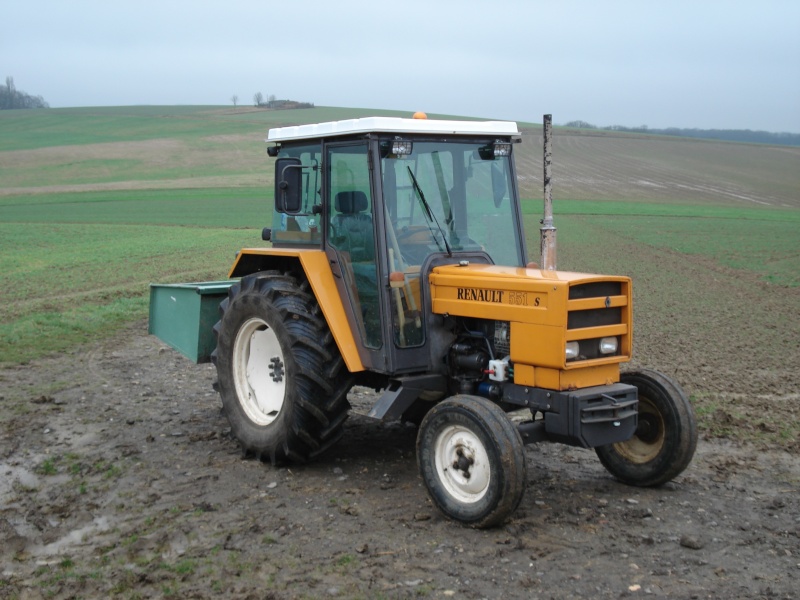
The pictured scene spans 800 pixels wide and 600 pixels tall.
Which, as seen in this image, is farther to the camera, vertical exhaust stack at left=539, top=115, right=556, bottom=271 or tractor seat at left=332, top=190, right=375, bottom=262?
vertical exhaust stack at left=539, top=115, right=556, bottom=271

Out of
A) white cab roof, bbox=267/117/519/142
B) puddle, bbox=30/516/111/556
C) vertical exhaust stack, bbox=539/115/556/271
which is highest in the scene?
white cab roof, bbox=267/117/519/142

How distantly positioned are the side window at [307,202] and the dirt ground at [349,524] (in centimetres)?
169

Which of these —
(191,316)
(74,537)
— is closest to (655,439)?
(74,537)

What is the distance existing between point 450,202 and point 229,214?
29.4 m

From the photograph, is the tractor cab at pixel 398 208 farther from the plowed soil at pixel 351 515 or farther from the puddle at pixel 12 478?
the puddle at pixel 12 478

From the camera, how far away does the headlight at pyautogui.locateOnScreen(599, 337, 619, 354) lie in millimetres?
5973

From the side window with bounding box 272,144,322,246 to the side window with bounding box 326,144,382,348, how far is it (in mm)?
168

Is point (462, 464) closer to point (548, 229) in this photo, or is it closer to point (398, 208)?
point (398, 208)

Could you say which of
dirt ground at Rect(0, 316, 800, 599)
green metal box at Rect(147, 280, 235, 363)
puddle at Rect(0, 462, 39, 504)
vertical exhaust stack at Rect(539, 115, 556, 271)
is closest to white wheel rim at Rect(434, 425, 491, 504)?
dirt ground at Rect(0, 316, 800, 599)

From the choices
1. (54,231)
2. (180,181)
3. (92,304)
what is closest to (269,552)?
(92,304)

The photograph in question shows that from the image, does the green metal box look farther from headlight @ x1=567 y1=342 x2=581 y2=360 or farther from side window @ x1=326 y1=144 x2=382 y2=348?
headlight @ x1=567 y1=342 x2=581 y2=360

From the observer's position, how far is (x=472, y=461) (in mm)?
5656

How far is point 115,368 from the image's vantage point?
33.7ft

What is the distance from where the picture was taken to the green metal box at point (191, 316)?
26.9ft
